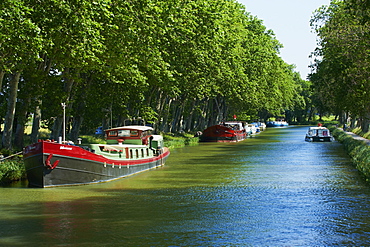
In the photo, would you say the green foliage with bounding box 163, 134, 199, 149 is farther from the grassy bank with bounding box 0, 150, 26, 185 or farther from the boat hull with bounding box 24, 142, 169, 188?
the grassy bank with bounding box 0, 150, 26, 185

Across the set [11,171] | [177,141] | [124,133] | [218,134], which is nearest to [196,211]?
[11,171]

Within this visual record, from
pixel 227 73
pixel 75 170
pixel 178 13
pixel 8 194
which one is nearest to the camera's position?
pixel 8 194

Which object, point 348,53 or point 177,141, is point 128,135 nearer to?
point 348,53

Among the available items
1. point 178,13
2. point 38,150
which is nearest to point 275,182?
point 38,150

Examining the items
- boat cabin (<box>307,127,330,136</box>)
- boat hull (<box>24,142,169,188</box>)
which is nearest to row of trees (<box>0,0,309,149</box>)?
boat hull (<box>24,142,169,188</box>)

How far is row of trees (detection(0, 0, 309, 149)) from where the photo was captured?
91.4 ft

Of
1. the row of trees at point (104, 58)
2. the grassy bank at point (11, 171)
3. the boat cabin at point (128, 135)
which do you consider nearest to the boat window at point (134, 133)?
the boat cabin at point (128, 135)

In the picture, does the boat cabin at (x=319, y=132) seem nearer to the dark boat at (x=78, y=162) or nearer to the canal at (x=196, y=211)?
the canal at (x=196, y=211)

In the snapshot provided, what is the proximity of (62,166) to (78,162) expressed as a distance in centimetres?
90

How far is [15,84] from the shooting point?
1221 inches

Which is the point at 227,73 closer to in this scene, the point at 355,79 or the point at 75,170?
the point at 355,79

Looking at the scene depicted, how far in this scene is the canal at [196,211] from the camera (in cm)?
1673

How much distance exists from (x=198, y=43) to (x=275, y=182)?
23240 millimetres

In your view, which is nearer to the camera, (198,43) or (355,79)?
(355,79)
